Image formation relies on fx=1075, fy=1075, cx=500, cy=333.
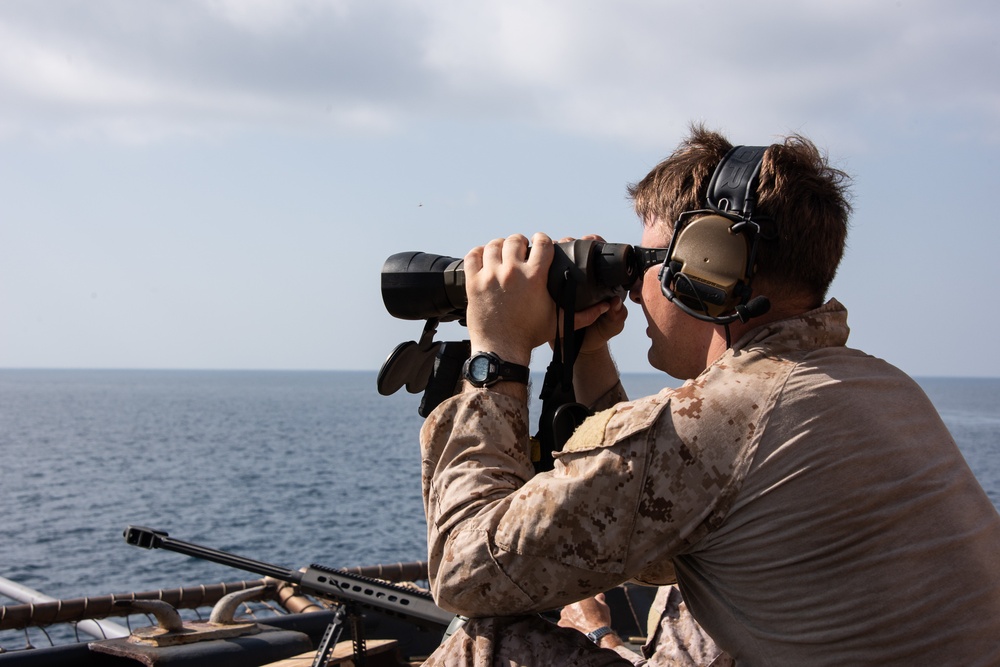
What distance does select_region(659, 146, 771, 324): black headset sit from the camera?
189 cm

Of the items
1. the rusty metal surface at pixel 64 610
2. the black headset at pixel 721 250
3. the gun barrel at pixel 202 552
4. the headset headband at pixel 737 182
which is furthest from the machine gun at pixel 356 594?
the headset headband at pixel 737 182

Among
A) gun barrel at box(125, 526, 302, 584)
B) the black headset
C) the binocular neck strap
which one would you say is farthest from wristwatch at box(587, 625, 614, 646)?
the black headset

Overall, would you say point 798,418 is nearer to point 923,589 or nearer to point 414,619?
point 923,589

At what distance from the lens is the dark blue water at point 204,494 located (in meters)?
21.8

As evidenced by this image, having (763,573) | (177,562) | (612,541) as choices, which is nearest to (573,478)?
(612,541)

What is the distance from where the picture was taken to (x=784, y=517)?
5.74 feet

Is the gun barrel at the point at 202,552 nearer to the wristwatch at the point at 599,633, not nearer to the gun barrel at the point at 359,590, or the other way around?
the gun barrel at the point at 359,590

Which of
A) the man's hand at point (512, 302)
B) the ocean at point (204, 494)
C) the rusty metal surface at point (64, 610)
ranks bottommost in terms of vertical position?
the ocean at point (204, 494)

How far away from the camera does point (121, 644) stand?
3523 millimetres

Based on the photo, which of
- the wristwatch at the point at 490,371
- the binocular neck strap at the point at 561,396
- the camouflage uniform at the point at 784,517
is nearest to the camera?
the camouflage uniform at the point at 784,517

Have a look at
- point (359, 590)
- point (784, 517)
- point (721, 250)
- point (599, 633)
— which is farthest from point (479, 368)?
point (359, 590)

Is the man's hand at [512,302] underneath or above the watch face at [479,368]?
above

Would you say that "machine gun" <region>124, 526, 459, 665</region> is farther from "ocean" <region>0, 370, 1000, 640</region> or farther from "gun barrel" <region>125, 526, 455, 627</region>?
"ocean" <region>0, 370, 1000, 640</region>

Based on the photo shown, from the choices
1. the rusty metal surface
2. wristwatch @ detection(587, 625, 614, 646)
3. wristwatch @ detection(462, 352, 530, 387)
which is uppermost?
wristwatch @ detection(462, 352, 530, 387)
